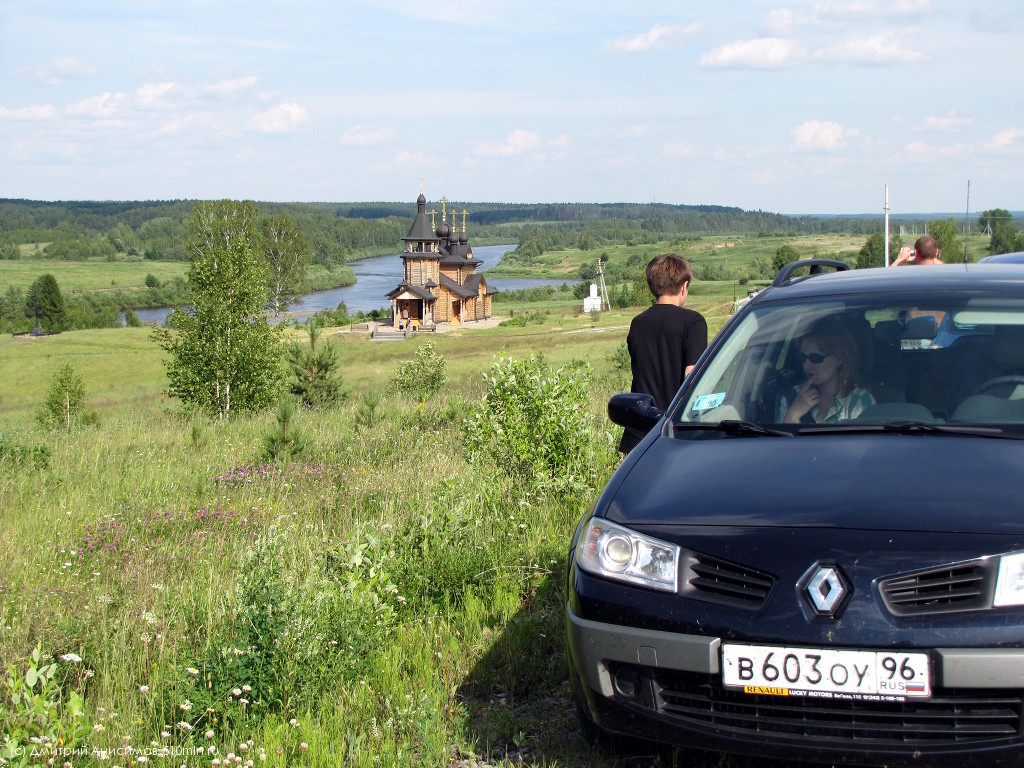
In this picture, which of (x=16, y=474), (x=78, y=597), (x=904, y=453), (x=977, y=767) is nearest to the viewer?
(x=977, y=767)

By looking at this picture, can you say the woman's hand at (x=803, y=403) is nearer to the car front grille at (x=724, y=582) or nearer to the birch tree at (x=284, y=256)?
the car front grille at (x=724, y=582)

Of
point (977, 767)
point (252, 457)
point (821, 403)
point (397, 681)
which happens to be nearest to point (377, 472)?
point (252, 457)

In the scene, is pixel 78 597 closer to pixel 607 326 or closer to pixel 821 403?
pixel 821 403

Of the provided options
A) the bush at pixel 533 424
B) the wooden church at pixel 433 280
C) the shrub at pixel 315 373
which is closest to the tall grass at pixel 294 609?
the bush at pixel 533 424

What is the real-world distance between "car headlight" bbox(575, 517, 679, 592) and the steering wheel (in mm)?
1648

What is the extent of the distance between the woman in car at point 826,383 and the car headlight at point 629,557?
1120mm

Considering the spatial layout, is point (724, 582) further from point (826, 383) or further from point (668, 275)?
point (668, 275)

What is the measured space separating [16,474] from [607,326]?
237ft

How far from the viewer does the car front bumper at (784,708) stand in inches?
107

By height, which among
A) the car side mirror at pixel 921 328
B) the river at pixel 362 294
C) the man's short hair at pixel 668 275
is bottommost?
the river at pixel 362 294

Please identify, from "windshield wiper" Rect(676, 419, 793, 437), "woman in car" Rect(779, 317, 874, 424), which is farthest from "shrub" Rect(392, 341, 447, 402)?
"windshield wiper" Rect(676, 419, 793, 437)

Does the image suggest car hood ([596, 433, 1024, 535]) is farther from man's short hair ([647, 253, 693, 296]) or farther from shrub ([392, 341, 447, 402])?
shrub ([392, 341, 447, 402])

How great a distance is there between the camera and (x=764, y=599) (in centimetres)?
296

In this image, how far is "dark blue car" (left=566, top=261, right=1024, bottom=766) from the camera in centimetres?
276
